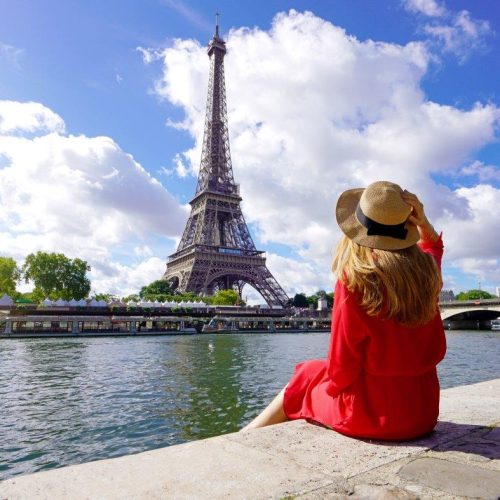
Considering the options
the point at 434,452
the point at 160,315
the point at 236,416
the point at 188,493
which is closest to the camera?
the point at 188,493

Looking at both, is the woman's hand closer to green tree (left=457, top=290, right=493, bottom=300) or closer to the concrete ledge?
the concrete ledge

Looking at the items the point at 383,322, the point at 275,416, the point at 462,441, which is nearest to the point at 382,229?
Result: the point at 383,322

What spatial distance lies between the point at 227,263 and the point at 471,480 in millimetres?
69298

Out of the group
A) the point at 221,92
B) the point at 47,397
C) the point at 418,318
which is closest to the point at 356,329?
the point at 418,318

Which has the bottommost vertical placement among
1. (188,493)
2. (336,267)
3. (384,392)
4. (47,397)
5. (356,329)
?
(47,397)

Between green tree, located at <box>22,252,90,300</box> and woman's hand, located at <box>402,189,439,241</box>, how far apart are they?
221 feet

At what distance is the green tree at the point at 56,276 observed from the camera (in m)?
64.4

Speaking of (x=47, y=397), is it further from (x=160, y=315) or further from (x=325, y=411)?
(x=160, y=315)

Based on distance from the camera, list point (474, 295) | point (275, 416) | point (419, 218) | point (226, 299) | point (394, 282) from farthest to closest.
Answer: point (474, 295) → point (226, 299) → point (275, 416) → point (419, 218) → point (394, 282)

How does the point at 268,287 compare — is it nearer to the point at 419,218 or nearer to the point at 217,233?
the point at 217,233

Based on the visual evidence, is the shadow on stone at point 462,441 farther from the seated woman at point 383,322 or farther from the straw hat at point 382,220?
the straw hat at point 382,220

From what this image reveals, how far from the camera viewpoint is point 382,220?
2.82m

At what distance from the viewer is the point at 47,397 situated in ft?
35.0

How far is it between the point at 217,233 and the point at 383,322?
75.0m
